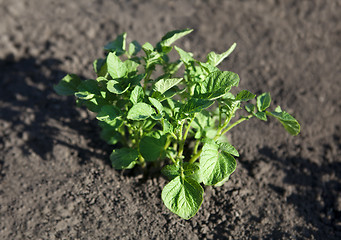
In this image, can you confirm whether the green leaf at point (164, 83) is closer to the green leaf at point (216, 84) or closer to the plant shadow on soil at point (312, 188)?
the green leaf at point (216, 84)

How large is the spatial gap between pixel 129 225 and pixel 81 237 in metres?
0.26

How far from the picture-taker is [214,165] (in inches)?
64.8

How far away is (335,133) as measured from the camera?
261 centimetres

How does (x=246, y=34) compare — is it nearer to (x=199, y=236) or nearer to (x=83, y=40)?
(x=83, y=40)

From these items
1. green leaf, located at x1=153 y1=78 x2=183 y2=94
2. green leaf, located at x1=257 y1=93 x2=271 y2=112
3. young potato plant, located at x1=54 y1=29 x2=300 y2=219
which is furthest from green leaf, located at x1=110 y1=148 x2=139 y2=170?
green leaf, located at x1=257 y1=93 x2=271 y2=112

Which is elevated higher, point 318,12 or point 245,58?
point 318,12

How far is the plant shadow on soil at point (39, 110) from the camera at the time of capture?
233cm

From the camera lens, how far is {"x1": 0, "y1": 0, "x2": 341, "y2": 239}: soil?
2.03 metres

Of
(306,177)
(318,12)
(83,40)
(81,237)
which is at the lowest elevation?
(81,237)

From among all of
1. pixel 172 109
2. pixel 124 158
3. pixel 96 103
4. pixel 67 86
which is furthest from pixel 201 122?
pixel 67 86

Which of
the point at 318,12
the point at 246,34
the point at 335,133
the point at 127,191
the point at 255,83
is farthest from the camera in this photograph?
the point at 318,12

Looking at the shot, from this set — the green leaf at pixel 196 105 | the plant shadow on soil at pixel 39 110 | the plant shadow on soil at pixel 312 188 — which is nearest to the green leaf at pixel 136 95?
the green leaf at pixel 196 105

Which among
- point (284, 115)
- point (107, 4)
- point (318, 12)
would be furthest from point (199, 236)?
point (318, 12)

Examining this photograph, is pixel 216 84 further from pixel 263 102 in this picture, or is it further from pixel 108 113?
pixel 108 113
